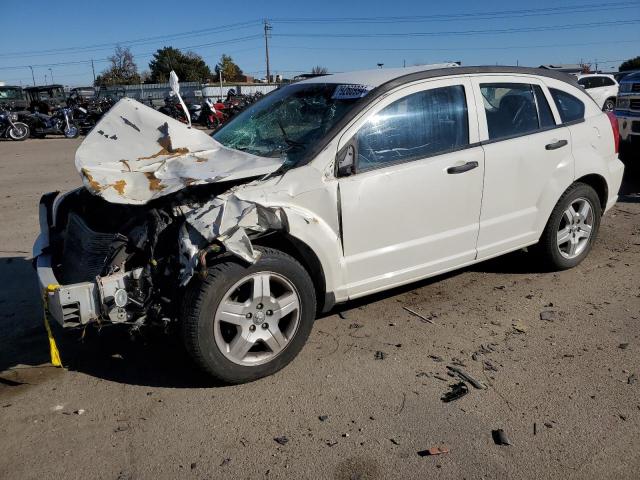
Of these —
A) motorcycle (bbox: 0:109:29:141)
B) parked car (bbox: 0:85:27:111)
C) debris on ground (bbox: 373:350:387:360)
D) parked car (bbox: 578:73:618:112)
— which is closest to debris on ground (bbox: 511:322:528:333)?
debris on ground (bbox: 373:350:387:360)

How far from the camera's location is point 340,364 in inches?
140

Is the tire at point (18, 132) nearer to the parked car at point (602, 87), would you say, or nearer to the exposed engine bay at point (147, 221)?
the exposed engine bay at point (147, 221)

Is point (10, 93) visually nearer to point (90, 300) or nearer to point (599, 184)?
point (90, 300)

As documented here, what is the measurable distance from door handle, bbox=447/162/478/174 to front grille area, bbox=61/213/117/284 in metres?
2.30

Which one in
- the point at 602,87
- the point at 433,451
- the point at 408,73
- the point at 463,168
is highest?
the point at 408,73

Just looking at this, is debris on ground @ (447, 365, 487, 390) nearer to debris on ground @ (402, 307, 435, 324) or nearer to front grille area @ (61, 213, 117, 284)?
debris on ground @ (402, 307, 435, 324)

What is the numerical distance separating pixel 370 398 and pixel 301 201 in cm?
124

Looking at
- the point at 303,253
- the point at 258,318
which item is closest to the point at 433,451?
the point at 258,318

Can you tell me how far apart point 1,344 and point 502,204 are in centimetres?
387

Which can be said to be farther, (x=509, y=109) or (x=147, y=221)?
(x=509, y=109)

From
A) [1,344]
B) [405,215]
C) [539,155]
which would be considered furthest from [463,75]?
[1,344]

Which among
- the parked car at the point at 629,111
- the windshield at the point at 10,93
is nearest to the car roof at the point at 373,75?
the parked car at the point at 629,111

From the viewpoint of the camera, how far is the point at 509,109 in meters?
4.43

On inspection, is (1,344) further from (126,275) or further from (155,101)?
(155,101)
